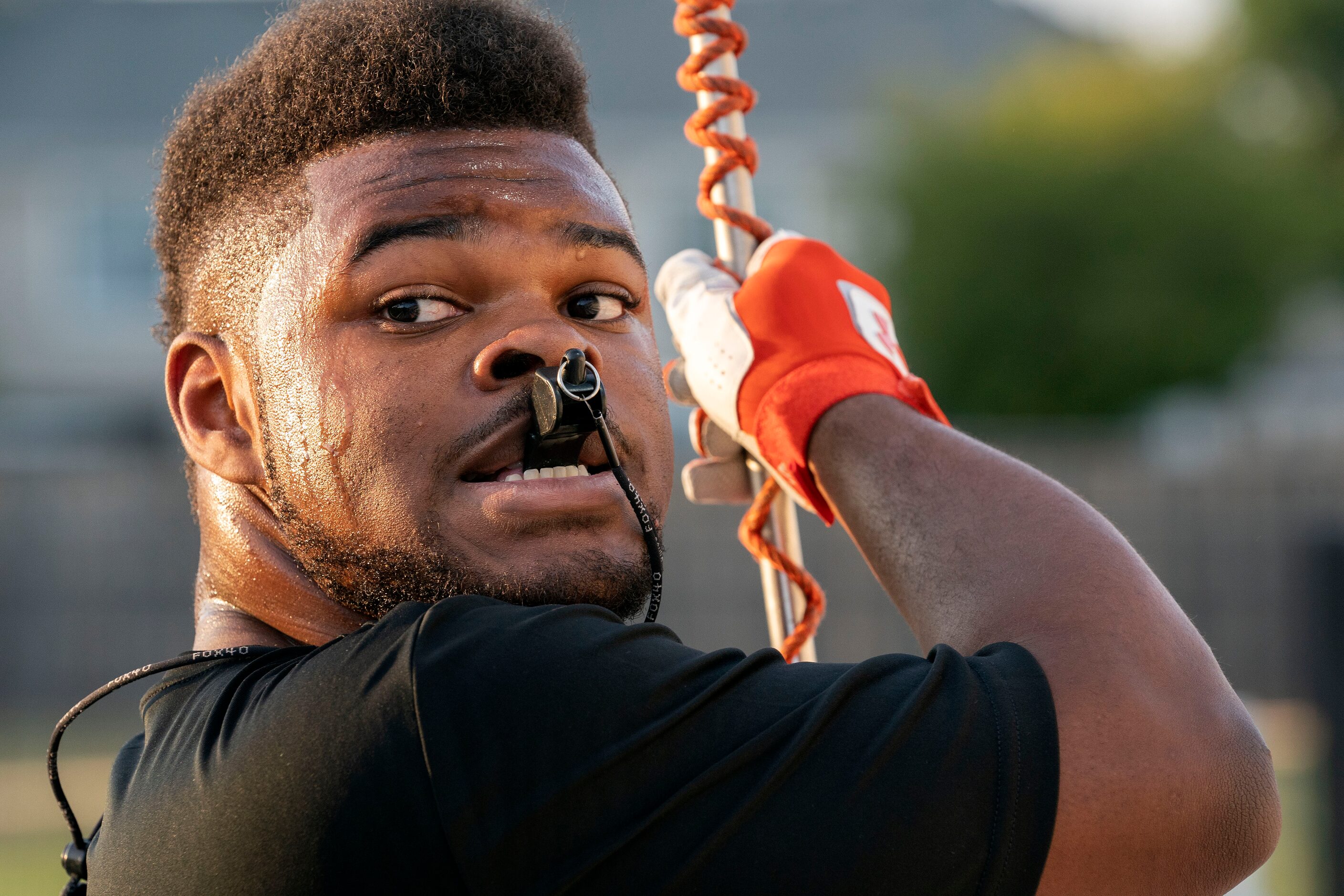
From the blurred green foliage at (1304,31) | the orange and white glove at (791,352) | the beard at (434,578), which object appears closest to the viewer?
the beard at (434,578)

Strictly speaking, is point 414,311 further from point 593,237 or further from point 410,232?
point 593,237

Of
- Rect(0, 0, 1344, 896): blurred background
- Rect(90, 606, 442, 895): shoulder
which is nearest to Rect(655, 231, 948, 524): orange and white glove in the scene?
Rect(90, 606, 442, 895): shoulder

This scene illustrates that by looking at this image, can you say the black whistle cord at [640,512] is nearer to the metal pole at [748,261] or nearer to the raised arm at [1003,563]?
the raised arm at [1003,563]

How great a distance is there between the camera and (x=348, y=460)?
1.91 metres

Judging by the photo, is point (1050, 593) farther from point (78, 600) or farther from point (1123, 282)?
point (1123, 282)

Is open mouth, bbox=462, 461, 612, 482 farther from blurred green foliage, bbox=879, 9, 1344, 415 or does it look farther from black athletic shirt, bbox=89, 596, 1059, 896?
blurred green foliage, bbox=879, 9, 1344, 415

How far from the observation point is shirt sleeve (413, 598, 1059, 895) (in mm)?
1502

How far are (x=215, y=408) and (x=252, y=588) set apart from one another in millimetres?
282

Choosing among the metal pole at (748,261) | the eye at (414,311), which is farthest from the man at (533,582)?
the metal pole at (748,261)

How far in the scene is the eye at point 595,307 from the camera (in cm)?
208

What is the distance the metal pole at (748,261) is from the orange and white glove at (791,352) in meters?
0.10

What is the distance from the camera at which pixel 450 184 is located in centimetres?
196

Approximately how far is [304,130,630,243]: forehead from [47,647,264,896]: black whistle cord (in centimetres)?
59

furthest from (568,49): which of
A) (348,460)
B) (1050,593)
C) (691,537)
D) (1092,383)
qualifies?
(1092,383)
